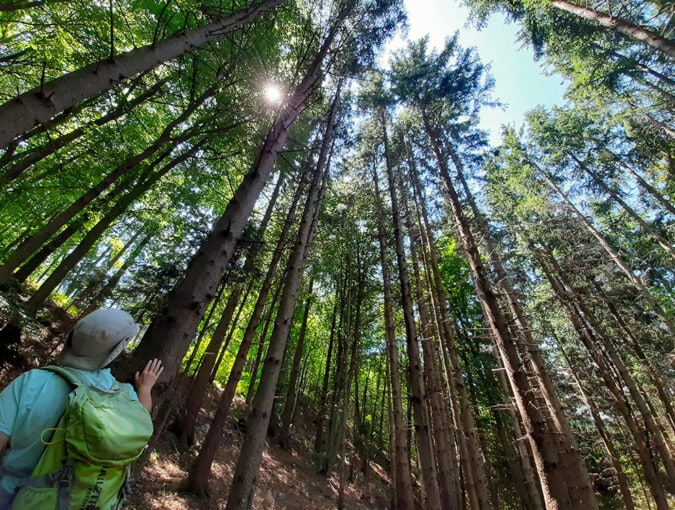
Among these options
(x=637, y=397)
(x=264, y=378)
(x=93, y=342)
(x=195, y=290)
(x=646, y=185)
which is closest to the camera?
(x=93, y=342)

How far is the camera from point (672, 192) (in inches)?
537

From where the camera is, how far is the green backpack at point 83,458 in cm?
120

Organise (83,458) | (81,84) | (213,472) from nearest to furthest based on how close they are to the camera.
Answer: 1. (83,458)
2. (81,84)
3. (213,472)

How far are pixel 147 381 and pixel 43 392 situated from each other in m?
0.55

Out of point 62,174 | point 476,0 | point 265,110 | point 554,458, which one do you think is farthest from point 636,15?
point 62,174

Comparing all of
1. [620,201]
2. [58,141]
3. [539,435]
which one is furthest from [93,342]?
[620,201]

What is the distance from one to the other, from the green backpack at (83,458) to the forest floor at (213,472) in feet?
16.3

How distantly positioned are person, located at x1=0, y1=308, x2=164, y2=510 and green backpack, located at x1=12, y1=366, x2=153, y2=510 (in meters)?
0.08

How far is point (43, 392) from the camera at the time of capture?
138 centimetres

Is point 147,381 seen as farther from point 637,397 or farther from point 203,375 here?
point 637,397

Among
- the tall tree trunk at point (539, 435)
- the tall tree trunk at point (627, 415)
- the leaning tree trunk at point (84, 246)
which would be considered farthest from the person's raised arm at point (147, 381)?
the tall tree trunk at point (627, 415)

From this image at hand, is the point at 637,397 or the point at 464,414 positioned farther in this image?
the point at 637,397

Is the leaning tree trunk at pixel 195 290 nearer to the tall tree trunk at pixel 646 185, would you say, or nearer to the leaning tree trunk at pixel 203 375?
the leaning tree trunk at pixel 203 375

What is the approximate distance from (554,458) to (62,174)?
43.0ft
